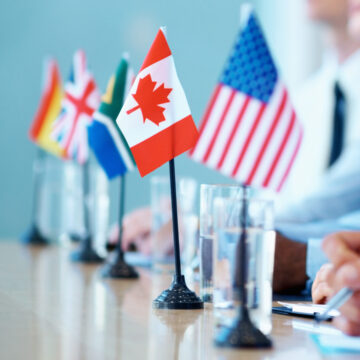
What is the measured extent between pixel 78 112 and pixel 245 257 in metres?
1.36

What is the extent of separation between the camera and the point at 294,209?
1890 millimetres

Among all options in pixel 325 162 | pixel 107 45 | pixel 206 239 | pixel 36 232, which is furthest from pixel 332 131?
pixel 206 239

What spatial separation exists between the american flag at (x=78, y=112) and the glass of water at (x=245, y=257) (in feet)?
4.09

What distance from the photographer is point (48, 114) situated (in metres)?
2.54

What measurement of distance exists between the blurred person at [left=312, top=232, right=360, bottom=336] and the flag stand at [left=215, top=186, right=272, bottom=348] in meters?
0.09

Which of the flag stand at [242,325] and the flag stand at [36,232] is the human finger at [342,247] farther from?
the flag stand at [36,232]

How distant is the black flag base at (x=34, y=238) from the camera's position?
232 cm

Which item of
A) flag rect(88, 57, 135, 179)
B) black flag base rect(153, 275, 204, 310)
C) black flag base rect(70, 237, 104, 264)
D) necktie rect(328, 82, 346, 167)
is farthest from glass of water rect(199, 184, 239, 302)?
necktie rect(328, 82, 346, 167)

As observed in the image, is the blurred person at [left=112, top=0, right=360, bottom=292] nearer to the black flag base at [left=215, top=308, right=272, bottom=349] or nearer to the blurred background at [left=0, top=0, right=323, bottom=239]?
the blurred background at [left=0, top=0, right=323, bottom=239]

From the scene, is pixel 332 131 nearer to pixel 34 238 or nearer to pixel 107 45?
pixel 107 45

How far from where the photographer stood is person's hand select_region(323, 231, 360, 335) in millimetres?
716

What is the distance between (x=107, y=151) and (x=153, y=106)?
416 mm

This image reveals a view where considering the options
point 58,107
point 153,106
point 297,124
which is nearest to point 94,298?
point 153,106

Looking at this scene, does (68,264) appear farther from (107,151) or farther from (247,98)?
(247,98)
